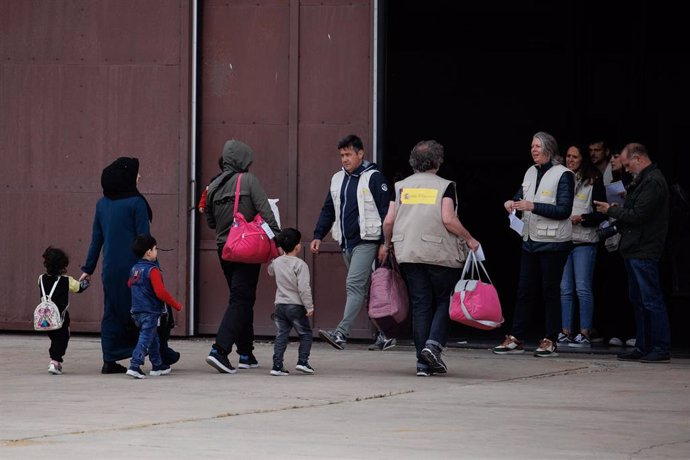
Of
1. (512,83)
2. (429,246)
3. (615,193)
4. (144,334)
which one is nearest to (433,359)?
(429,246)

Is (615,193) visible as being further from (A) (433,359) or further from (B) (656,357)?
(A) (433,359)

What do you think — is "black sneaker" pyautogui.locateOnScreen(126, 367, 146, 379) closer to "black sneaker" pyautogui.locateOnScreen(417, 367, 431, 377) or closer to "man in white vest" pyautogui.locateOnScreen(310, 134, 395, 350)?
"black sneaker" pyautogui.locateOnScreen(417, 367, 431, 377)

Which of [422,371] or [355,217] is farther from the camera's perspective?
[355,217]

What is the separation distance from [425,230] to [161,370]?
2.23 meters

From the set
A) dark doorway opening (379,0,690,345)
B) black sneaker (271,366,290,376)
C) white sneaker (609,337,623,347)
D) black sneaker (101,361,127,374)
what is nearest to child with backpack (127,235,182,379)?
black sneaker (101,361,127,374)

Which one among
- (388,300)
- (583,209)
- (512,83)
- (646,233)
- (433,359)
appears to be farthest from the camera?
(512,83)

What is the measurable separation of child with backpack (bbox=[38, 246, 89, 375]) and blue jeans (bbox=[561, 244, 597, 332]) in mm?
4540

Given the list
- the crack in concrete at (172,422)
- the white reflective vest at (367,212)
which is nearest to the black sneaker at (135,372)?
the crack in concrete at (172,422)

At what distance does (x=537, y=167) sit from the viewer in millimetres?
12602

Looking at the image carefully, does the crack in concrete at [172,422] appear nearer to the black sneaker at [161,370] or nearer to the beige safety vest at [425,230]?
the beige safety vest at [425,230]

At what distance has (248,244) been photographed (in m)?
10.9

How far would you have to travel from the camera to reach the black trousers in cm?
1093

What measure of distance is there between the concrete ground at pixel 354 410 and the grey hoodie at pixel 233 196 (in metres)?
1.16

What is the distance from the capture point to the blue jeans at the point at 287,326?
10852 mm
